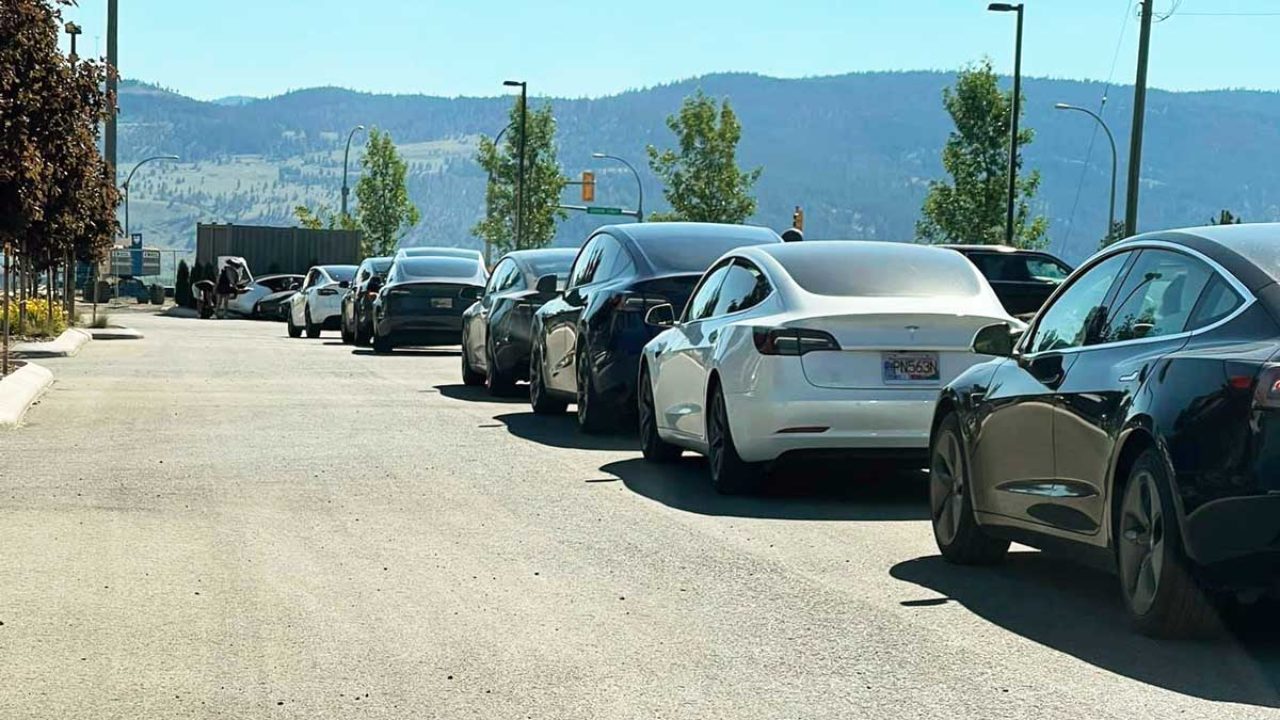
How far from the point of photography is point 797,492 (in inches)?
481

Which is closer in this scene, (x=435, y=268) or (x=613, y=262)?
(x=613, y=262)

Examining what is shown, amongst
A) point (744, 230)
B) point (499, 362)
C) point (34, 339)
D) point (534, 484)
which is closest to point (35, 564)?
point (534, 484)

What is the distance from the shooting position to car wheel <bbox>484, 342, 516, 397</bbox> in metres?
20.8

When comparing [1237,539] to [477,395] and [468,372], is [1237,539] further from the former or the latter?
[468,372]

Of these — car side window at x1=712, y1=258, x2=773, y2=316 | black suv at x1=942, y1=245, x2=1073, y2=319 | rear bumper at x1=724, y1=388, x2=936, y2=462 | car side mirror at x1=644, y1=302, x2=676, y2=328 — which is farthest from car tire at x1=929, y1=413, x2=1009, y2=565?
black suv at x1=942, y1=245, x2=1073, y2=319

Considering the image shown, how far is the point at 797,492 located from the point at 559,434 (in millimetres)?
4358

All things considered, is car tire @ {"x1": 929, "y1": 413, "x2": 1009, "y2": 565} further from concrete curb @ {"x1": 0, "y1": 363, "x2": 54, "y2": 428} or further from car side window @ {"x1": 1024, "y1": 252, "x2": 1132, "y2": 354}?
concrete curb @ {"x1": 0, "y1": 363, "x2": 54, "y2": 428}

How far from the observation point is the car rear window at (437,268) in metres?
30.2

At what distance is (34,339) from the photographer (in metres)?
32.4

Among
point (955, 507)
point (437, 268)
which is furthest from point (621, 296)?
point (437, 268)

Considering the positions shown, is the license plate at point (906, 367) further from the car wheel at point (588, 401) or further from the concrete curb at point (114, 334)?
the concrete curb at point (114, 334)

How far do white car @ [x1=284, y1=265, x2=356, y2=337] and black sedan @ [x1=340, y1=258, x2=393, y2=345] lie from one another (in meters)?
4.05

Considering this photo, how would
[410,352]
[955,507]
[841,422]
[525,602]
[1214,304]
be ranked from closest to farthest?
[1214,304] → [525,602] → [955,507] → [841,422] → [410,352]

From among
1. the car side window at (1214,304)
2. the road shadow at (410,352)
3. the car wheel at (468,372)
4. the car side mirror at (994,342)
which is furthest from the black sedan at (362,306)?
the car side window at (1214,304)
